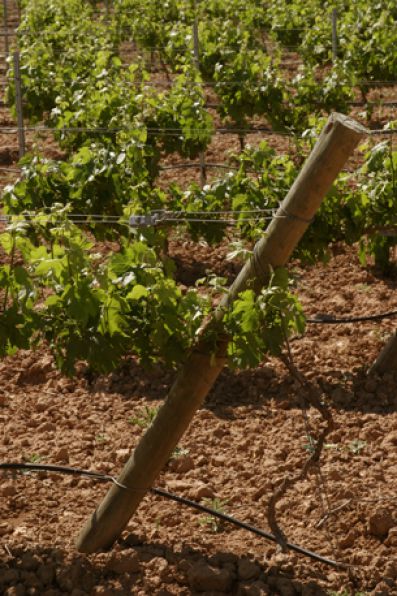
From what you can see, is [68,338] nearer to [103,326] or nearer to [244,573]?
[103,326]

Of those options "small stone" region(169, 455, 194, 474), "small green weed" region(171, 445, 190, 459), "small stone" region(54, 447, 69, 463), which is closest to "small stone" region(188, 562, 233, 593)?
"small stone" region(169, 455, 194, 474)

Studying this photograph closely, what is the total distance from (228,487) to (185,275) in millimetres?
3173

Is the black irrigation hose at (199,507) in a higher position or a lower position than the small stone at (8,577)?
higher

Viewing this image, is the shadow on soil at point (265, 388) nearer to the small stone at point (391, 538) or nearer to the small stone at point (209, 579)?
the small stone at point (391, 538)

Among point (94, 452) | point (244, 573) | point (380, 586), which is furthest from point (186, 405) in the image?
point (94, 452)

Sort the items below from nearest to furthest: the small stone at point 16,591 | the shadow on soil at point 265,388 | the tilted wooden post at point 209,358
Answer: the tilted wooden post at point 209,358 < the small stone at point 16,591 < the shadow on soil at point 265,388

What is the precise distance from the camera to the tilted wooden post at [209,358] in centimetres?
414

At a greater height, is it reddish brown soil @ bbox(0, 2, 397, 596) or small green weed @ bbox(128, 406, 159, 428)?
reddish brown soil @ bbox(0, 2, 397, 596)

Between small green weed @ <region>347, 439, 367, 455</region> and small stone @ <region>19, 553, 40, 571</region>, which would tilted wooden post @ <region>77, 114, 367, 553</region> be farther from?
small green weed @ <region>347, 439, 367, 455</region>

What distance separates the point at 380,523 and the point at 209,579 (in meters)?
0.89

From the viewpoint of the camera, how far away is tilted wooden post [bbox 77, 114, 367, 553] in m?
4.14

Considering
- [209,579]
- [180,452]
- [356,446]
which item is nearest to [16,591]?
[209,579]

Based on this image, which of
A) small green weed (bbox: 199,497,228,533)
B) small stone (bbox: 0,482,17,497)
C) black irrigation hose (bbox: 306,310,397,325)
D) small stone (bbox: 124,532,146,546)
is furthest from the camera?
black irrigation hose (bbox: 306,310,397,325)

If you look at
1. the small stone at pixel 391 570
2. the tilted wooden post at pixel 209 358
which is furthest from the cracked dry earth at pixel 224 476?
the tilted wooden post at pixel 209 358
